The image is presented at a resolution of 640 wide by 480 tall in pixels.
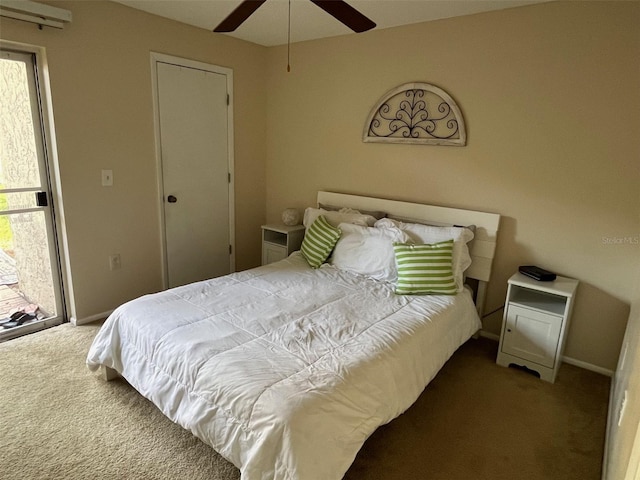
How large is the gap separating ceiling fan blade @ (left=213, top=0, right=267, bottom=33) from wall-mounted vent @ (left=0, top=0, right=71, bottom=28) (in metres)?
1.26

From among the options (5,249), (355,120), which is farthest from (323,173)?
(5,249)

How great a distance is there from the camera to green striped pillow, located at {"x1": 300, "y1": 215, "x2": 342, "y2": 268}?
3.14 meters

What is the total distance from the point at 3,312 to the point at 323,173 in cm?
282

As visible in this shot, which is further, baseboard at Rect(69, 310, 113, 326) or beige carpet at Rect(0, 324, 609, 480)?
baseboard at Rect(69, 310, 113, 326)

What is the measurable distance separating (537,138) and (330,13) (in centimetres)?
173

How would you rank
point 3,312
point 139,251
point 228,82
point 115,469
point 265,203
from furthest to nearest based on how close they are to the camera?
point 265,203 < point 228,82 < point 139,251 < point 3,312 < point 115,469

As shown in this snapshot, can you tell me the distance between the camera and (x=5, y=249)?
281 cm

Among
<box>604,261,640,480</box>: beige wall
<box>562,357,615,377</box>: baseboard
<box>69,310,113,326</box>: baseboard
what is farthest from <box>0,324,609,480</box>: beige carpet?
<box>69,310,113,326</box>: baseboard

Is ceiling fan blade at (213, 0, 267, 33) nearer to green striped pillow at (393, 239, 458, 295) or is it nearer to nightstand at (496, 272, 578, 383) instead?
green striped pillow at (393, 239, 458, 295)

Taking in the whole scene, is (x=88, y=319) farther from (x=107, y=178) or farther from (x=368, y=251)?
(x=368, y=251)

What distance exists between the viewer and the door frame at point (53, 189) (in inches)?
104

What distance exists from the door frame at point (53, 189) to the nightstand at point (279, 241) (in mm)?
1659

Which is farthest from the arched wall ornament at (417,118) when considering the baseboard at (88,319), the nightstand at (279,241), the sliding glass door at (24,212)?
the baseboard at (88,319)

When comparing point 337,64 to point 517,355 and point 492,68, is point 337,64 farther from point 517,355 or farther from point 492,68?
point 517,355
